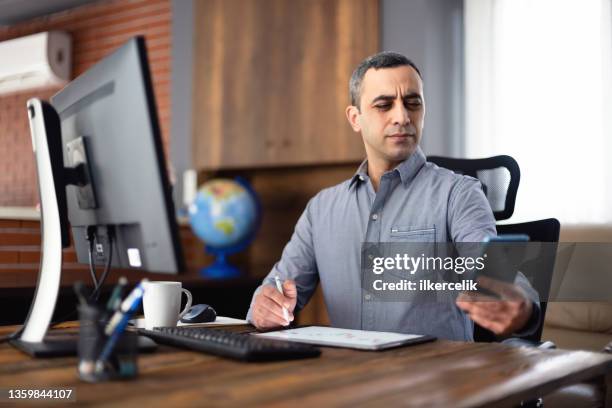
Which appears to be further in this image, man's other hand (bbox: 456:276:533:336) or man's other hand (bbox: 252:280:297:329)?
man's other hand (bbox: 252:280:297:329)

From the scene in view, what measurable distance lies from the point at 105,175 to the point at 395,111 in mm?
924

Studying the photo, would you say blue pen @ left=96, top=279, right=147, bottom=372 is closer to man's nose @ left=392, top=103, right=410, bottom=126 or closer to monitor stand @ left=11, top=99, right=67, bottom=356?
monitor stand @ left=11, top=99, right=67, bottom=356

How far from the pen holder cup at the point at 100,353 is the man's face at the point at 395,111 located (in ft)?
3.60

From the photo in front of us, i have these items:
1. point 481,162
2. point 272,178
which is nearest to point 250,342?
point 481,162

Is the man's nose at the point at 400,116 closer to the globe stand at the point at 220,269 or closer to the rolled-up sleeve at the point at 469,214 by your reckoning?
the rolled-up sleeve at the point at 469,214

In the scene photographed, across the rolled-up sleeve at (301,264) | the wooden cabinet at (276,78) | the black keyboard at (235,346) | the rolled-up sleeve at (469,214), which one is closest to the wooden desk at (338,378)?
the black keyboard at (235,346)

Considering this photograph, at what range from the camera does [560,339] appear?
237 cm

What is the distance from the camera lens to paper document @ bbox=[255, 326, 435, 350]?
1.08 meters

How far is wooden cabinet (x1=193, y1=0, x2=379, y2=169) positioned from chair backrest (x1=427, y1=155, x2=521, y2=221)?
1.34 metres

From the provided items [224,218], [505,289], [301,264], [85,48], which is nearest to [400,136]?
[301,264]

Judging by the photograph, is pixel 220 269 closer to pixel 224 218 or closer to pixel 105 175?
pixel 224 218

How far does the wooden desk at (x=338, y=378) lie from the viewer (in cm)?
73

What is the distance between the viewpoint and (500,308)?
1.10 m

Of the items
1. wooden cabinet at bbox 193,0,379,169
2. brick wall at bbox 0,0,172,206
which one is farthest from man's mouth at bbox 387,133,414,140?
brick wall at bbox 0,0,172,206
